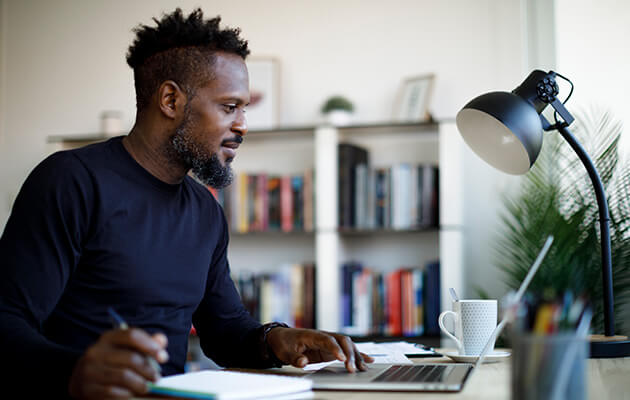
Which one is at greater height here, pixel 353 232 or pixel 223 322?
pixel 353 232

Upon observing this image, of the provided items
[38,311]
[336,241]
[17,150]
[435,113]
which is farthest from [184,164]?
[17,150]

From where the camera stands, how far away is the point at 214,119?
1.50 metres

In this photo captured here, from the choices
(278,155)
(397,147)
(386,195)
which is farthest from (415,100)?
(278,155)

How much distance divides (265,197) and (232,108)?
1641 mm

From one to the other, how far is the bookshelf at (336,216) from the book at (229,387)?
194cm

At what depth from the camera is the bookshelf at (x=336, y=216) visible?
283 centimetres

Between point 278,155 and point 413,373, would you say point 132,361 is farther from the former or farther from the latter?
point 278,155

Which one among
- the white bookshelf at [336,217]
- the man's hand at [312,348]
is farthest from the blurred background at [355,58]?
the man's hand at [312,348]

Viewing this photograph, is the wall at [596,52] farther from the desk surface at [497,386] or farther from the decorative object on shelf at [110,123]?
the decorative object on shelf at [110,123]

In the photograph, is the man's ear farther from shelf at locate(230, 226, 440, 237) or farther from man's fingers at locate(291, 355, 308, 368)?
shelf at locate(230, 226, 440, 237)

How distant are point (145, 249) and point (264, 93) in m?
2.08

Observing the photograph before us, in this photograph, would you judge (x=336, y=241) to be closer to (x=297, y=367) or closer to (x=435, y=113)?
(x=435, y=113)

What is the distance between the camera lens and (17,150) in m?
3.68

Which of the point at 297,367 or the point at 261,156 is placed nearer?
the point at 297,367
